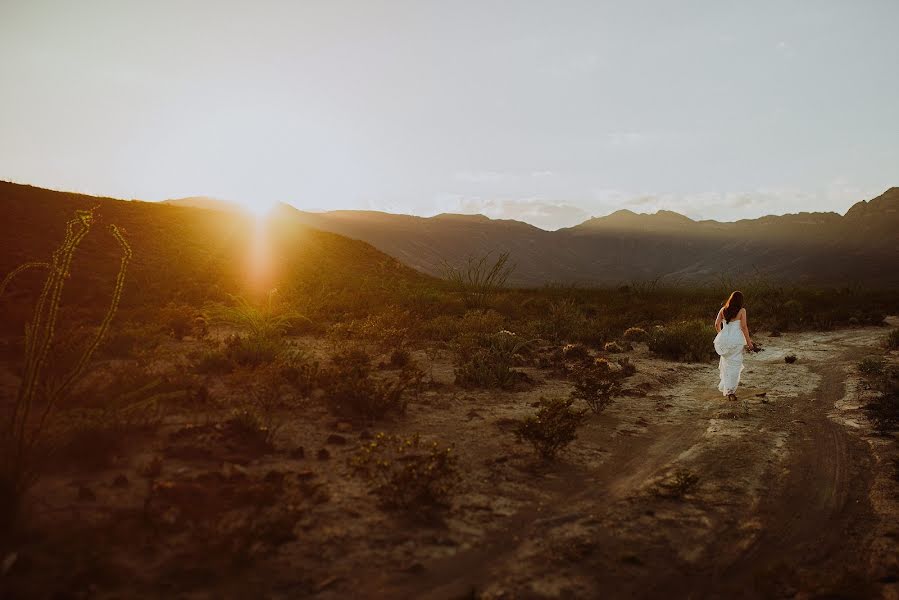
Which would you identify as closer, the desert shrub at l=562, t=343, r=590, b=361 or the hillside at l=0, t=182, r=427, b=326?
the desert shrub at l=562, t=343, r=590, b=361

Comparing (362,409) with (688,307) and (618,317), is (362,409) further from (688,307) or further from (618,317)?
(688,307)

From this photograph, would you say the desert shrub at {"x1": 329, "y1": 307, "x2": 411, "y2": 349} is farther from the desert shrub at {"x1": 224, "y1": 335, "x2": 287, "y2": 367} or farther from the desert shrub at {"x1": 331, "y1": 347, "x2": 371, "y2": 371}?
the desert shrub at {"x1": 224, "y1": 335, "x2": 287, "y2": 367}

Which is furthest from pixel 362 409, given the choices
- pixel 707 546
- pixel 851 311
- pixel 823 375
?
pixel 851 311

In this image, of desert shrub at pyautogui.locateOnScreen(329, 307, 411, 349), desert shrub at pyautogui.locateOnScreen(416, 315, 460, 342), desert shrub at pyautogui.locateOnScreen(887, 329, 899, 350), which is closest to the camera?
desert shrub at pyautogui.locateOnScreen(329, 307, 411, 349)

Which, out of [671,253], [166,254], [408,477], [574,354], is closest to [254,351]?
[408,477]

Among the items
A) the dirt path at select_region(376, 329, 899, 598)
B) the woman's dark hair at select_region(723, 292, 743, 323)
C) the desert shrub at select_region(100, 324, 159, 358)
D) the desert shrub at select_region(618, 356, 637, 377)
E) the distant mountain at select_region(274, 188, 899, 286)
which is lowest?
the dirt path at select_region(376, 329, 899, 598)

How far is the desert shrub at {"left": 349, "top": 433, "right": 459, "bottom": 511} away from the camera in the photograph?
3.49 meters

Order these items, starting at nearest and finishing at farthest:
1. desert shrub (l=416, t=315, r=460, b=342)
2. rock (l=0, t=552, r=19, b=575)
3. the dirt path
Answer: rock (l=0, t=552, r=19, b=575) < the dirt path < desert shrub (l=416, t=315, r=460, b=342)

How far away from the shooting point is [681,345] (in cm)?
1078

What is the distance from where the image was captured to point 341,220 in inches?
6260

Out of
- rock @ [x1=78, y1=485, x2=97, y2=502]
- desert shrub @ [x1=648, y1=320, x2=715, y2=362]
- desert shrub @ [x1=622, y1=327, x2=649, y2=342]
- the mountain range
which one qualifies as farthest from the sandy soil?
the mountain range

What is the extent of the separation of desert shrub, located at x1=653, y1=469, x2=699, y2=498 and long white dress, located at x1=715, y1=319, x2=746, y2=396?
382 cm

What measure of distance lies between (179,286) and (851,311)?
82.0ft

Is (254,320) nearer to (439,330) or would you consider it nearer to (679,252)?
(439,330)
